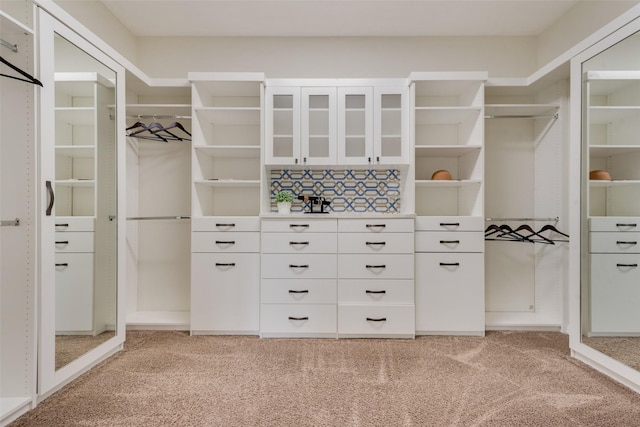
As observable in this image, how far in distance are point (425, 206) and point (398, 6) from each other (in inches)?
70.9

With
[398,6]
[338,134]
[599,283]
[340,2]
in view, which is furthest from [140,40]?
[599,283]

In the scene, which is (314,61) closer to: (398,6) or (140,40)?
(398,6)

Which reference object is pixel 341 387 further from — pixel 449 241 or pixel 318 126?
pixel 318 126

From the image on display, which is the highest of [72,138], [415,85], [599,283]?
[415,85]

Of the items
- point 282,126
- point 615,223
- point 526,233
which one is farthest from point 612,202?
point 282,126

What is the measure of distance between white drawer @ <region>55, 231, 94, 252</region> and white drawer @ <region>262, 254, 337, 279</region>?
1219 mm

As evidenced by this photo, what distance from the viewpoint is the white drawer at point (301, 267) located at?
2.82 meters

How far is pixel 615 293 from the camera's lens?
2.11 m

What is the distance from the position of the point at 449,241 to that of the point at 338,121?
139cm

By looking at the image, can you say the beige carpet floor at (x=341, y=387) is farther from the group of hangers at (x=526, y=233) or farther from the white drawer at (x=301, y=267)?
the group of hangers at (x=526, y=233)

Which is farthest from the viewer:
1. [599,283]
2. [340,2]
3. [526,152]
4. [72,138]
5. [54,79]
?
[526,152]

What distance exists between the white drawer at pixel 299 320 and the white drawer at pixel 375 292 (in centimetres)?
17

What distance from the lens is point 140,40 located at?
340 cm

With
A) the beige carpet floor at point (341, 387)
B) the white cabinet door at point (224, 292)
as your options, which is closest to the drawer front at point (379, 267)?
the beige carpet floor at point (341, 387)
